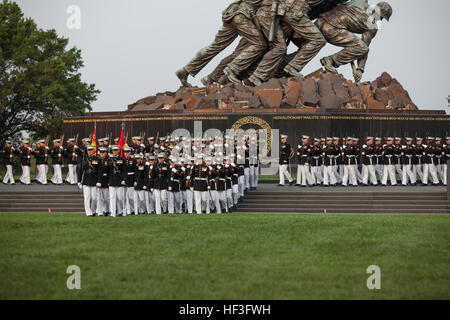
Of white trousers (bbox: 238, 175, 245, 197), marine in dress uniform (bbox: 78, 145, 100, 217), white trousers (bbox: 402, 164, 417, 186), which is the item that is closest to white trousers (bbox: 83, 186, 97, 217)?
marine in dress uniform (bbox: 78, 145, 100, 217)

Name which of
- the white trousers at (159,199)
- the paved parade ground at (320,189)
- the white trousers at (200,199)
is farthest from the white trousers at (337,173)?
the white trousers at (159,199)

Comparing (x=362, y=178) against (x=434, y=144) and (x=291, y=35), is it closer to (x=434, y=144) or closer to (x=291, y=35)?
(x=434, y=144)

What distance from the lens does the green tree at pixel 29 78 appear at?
55.4 meters

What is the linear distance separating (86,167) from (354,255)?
34.6 ft

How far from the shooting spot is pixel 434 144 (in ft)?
106

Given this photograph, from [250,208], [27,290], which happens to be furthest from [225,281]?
[250,208]

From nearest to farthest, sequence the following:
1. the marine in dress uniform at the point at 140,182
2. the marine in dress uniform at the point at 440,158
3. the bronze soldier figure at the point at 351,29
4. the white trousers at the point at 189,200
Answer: the marine in dress uniform at the point at 140,182 < the white trousers at the point at 189,200 < the marine in dress uniform at the point at 440,158 < the bronze soldier figure at the point at 351,29

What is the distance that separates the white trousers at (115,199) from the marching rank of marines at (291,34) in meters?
21.6

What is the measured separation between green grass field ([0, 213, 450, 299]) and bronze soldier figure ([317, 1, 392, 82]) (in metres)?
23.3

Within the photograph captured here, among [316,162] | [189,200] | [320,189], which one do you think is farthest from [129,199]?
[316,162]

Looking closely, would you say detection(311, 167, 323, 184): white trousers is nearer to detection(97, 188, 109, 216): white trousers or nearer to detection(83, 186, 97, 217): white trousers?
detection(97, 188, 109, 216): white trousers

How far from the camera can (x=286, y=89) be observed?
41.2 metres

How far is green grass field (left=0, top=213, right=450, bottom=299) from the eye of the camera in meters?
13.1

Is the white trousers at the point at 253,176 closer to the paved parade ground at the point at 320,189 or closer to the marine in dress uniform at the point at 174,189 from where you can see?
the paved parade ground at the point at 320,189
